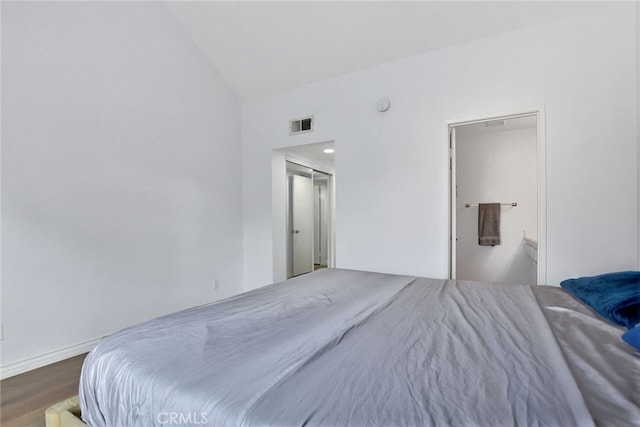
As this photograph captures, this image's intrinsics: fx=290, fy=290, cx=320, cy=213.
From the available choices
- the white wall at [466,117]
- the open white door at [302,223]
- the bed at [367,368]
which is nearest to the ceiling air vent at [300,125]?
the white wall at [466,117]

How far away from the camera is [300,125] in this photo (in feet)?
11.5

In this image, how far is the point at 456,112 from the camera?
8.65 feet

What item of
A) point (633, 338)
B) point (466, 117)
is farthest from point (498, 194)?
point (633, 338)

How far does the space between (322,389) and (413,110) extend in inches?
105

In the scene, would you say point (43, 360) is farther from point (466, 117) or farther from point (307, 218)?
point (466, 117)

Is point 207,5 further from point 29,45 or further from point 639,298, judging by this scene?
point 639,298

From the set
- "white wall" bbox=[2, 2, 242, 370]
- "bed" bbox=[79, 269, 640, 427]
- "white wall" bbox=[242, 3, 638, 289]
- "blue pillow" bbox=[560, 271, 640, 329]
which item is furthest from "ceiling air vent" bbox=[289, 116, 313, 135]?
"blue pillow" bbox=[560, 271, 640, 329]

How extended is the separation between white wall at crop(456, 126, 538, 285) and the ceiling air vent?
2.07 meters

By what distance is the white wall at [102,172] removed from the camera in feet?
6.84

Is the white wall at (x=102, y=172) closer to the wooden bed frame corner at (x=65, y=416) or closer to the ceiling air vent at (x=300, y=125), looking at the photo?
the ceiling air vent at (x=300, y=125)

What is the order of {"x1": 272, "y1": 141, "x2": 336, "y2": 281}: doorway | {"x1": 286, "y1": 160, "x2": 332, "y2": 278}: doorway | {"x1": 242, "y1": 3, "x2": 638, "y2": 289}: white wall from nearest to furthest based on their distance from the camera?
{"x1": 242, "y1": 3, "x2": 638, "y2": 289}: white wall → {"x1": 272, "y1": 141, "x2": 336, "y2": 281}: doorway → {"x1": 286, "y1": 160, "x2": 332, "y2": 278}: doorway

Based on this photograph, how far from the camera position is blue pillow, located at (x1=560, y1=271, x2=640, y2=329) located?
3.95ft

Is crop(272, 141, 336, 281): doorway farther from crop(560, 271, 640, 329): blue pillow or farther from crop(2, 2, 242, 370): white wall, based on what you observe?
crop(560, 271, 640, 329): blue pillow

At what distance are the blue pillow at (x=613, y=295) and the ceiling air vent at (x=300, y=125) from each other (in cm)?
274
